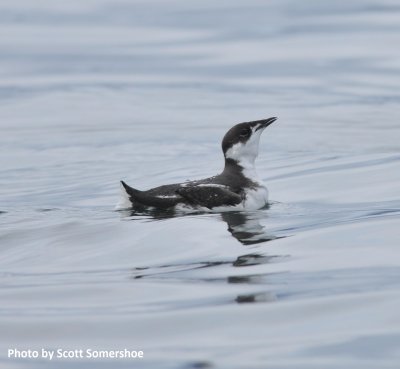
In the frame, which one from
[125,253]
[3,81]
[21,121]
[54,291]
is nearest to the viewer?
[54,291]

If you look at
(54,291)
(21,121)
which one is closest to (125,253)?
(54,291)

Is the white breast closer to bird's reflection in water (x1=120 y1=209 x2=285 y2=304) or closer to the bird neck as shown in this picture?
bird's reflection in water (x1=120 y1=209 x2=285 y2=304)

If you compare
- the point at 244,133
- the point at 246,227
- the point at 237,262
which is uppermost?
the point at 244,133

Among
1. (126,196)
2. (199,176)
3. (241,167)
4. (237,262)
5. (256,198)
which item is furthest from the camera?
(199,176)

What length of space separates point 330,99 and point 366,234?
12.1 meters

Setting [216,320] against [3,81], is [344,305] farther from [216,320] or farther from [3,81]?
[3,81]

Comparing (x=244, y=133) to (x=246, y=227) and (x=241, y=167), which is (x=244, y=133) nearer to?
(x=241, y=167)

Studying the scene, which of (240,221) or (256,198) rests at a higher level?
(256,198)

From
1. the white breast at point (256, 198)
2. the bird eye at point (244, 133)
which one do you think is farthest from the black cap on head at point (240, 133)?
the white breast at point (256, 198)

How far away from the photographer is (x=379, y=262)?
33.1 ft

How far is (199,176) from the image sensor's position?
650 inches

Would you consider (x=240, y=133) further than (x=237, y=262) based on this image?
Yes

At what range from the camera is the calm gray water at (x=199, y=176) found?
8312 mm

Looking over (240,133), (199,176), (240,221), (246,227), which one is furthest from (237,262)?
(199,176)
